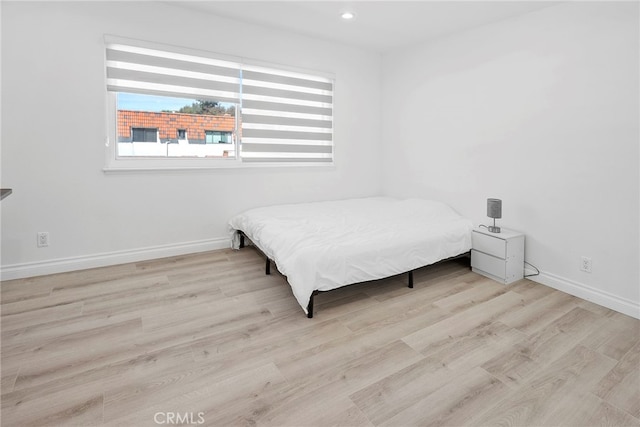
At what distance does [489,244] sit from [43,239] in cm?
399

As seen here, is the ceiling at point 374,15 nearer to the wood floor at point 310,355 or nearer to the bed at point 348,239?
the bed at point 348,239

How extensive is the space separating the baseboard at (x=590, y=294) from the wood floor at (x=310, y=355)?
0.09 metres

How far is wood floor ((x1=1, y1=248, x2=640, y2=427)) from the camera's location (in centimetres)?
148

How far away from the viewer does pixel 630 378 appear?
5.62 ft

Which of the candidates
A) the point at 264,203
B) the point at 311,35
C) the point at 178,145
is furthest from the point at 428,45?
the point at 178,145

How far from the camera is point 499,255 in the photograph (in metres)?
2.93

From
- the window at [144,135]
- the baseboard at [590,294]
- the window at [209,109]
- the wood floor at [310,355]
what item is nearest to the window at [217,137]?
the window at [209,109]

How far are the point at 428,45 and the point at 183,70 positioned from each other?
9.19ft

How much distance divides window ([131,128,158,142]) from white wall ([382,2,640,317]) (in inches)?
122

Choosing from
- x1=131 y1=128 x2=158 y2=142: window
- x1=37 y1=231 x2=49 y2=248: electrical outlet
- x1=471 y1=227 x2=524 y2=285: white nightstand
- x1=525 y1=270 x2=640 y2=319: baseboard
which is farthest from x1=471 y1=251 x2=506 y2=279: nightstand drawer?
x1=37 y1=231 x2=49 y2=248: electrical outlet

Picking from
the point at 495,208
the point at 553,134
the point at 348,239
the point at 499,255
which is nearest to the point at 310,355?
the point at 348,239

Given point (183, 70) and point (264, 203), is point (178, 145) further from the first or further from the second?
point (264, 203)

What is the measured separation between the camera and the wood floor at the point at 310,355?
1.48m

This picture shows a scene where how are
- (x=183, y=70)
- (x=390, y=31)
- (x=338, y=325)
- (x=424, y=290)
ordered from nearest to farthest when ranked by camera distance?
1. (x=338, y=325)
2. (x=424, y=290)
3. (x=183, y=70)
4. (x=390, y=31)
